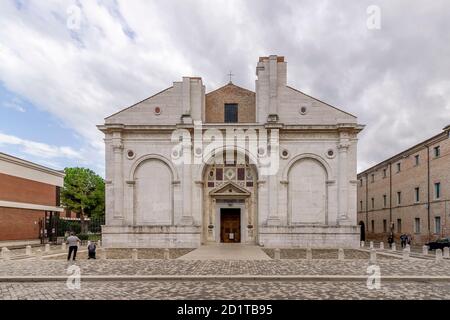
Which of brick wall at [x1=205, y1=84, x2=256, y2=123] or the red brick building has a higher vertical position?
brick wall at [x1=205, y1=84, x2=256, y2=123]

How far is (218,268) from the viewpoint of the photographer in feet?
51.3

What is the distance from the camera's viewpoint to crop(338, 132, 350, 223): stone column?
27.4 metres

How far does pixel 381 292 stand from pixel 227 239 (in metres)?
19.6

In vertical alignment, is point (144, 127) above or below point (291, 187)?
above

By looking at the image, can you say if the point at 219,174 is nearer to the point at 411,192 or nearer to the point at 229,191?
the point at 229,191

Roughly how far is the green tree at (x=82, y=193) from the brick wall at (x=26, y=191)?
467 inches

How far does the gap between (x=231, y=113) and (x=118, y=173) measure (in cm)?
1013

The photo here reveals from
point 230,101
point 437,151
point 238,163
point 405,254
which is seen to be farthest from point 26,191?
point 437,151

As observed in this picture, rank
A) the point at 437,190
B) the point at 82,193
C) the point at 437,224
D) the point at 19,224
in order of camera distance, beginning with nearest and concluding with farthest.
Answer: the point at 437,224 < the point at 437,190 < the point at 19,224 < the point at 82,193

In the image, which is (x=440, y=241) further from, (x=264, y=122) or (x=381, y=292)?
(x=381, y=292)

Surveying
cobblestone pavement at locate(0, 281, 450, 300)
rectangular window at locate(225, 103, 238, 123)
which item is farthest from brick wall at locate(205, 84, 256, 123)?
cobblestone pavement at locate(0, 281, 450, 300)

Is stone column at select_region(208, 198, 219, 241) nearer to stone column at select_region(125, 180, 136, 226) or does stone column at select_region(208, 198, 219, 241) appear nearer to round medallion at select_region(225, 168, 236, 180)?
round medallion at select_region(225, 168, 236, 180)

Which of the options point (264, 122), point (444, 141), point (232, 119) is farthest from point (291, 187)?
point (444, 141)
